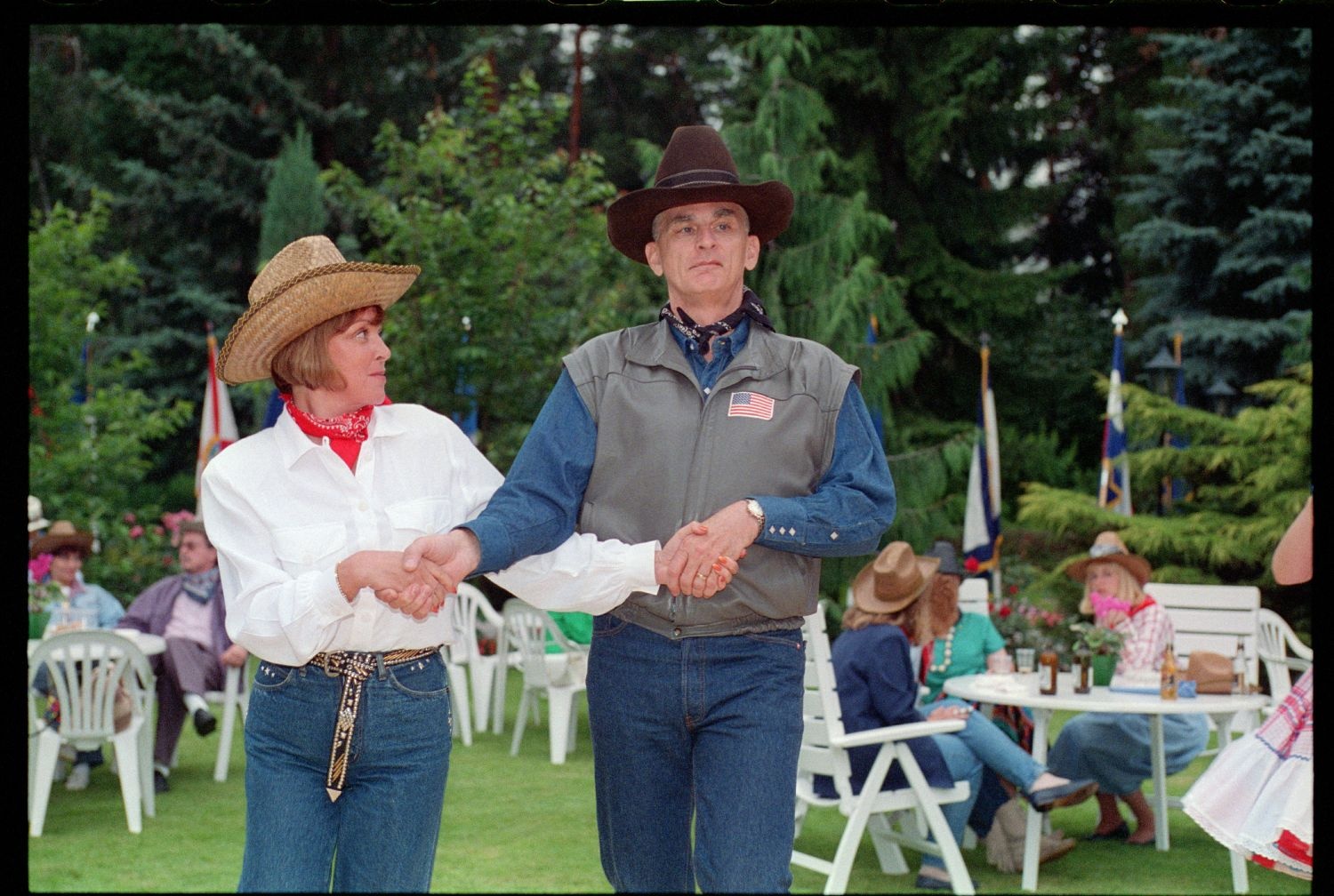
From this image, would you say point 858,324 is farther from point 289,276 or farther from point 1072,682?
point 289,276

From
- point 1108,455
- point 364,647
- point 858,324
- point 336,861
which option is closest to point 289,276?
point 364,647

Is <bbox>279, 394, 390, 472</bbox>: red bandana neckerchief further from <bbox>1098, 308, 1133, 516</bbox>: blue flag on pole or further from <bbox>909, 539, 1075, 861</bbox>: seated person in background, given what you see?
<bbox>1098, 308, 1133, 516</bbox>: blue flag on pole

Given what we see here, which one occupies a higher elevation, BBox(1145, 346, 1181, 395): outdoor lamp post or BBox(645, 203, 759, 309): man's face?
BBox(1145, 346, 1181, 395): outdoor lamp post

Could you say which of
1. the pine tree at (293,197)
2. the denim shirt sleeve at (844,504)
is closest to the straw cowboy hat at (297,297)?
the denim shirt sleeve at (844,504)

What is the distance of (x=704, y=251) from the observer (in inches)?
131

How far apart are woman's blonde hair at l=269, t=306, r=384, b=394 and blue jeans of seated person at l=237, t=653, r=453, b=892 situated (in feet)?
1.99

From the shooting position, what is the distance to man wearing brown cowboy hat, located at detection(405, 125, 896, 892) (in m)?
3.04

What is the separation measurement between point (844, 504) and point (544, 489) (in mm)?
650

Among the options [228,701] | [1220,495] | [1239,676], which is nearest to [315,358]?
[1239,676]

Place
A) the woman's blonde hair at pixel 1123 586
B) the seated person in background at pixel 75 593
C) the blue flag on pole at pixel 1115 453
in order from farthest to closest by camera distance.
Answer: the blue flag on pole at pixel 1115 453 → the seated person in background at pixel 75 593 → the woman's blonde hair at pixel 1123 586

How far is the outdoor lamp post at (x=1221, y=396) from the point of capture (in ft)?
48.5

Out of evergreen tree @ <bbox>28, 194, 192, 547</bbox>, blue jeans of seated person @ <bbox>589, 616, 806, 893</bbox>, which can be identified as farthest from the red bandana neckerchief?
evergreen tree @ <bbox>28, 194, 192, 547</bbox>

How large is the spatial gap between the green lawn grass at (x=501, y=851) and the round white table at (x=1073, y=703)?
0.58 feet

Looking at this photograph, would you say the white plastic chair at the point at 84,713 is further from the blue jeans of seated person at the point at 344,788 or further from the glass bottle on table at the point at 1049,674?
the blue jeans of seated person at the point at 344,788
